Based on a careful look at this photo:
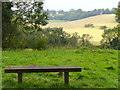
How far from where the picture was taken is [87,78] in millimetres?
4473

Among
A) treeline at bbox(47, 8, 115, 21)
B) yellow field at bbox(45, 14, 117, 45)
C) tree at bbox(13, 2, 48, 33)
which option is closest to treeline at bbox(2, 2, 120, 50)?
tree at bbox(13, 2, 48, 33)

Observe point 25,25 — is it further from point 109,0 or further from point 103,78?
point 103,78

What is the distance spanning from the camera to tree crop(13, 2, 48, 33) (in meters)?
15.5

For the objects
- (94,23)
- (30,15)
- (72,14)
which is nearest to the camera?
(30,15)

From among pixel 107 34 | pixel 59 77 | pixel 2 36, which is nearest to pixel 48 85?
pixel 59 77

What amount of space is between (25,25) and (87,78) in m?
12.7

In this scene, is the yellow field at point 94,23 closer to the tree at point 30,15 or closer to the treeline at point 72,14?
the treeline at point 72,14

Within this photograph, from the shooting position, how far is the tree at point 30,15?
50.9 ft

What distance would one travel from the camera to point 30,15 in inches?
618

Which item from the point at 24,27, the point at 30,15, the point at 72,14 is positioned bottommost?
the point at 24,27

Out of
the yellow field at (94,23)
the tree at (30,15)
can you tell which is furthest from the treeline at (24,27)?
the yellow field at (94,23)

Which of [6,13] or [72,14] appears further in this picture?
[72,14]

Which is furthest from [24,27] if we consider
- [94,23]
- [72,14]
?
[94,23]

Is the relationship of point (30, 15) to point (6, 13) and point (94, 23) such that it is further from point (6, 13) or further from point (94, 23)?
point (94, 23)
